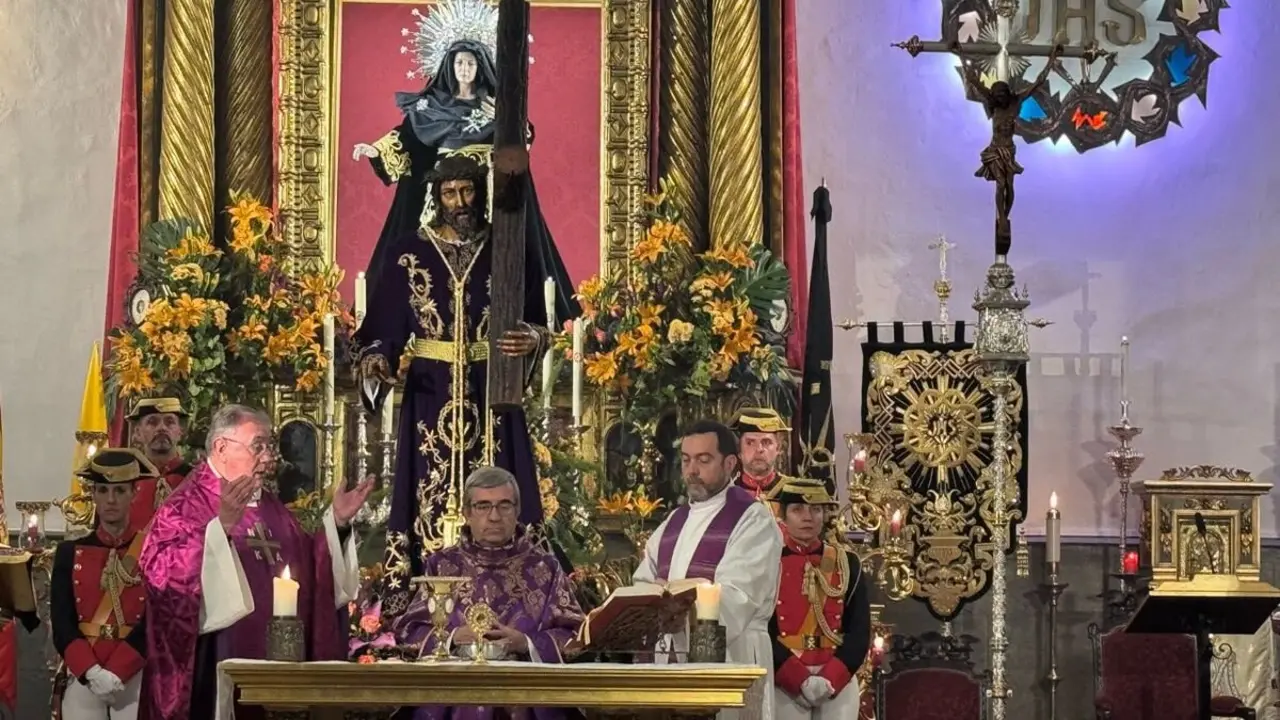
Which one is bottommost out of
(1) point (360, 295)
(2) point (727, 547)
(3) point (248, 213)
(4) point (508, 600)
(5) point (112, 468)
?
(4) point (508, 600)

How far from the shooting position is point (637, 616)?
23.7ft

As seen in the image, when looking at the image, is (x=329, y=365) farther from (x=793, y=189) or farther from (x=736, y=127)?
(x=793, y=189)

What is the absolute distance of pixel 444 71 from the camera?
11.1 meters

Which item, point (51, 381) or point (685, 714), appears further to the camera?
point (51, 381)

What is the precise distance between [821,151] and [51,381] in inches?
180

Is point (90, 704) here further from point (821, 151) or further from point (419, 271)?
point (821, 151)

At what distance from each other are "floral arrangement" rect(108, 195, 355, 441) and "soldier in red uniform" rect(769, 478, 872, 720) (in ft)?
8.34

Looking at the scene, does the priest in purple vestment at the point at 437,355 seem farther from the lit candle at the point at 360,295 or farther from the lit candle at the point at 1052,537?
the lit candle at the point at 1052,537

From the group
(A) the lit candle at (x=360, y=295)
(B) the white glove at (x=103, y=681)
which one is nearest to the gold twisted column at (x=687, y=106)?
(A) the lit candle at (x=360, y=295)

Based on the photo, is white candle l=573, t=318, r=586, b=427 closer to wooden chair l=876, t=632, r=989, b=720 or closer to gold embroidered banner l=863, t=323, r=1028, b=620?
gold embroidered banner l=863, t=323, r=1028, b=620

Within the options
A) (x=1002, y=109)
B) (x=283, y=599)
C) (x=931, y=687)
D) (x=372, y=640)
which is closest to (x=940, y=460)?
(x=931, y=687)

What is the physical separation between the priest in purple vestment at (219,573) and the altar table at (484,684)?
81cm

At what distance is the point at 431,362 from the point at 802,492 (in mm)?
1873

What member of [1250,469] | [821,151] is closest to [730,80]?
[821,151]
